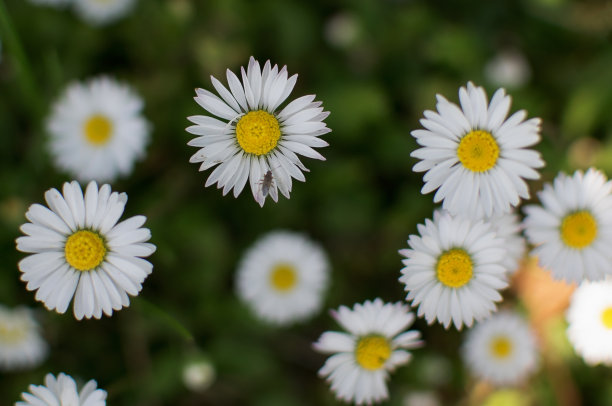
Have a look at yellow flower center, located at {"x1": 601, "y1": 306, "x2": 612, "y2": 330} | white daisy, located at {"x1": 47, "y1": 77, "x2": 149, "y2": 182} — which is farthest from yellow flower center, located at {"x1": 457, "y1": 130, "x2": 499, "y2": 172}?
white daisy, located at {"x1": 47, "y1": 77, "x2": 149, "y2": 182}

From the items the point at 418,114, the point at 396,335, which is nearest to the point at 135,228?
the point at 396,335

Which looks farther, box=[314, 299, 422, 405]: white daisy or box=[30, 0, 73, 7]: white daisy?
box=[30, 0, 73, 7]: white daisy

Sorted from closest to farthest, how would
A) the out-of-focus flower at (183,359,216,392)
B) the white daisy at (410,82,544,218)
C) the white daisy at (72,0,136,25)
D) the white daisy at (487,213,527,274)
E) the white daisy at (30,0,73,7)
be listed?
the white daisy at (410,82,544,218), the white daisy at (487,213,527,274), the out-of-focus flower at (183,359,216,392), the white daisy at (30,0,73,7), the white daisy at (72,0,136,25)

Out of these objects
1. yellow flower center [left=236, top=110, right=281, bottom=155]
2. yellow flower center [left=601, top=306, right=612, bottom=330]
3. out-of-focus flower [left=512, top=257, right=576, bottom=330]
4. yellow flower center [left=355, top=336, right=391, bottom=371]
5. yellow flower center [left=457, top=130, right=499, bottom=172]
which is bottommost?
yellow flower center [left=355, top=336, right=391, bottom=371]

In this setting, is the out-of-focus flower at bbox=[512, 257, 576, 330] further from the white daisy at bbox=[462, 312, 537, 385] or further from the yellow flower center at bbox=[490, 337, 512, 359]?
the yellow flower center at bbox=[490, 337, 512, 359]

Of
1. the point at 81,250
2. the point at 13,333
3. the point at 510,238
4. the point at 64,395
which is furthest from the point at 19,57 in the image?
the point at 510,238

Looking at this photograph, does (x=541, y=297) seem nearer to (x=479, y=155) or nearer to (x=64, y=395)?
(x=479, y=155)

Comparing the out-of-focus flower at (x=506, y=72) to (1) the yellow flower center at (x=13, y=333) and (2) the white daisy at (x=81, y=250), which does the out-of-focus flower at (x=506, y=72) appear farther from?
A: (1) the yellow flower center at (x=13, y=333)

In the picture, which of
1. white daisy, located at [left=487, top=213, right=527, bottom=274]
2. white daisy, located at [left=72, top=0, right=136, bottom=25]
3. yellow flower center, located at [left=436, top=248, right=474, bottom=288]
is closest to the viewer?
yellow flower center, located at [left=436, top=248, right=474, bottom=288]
